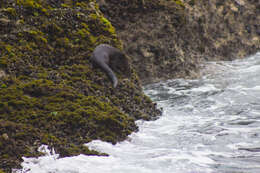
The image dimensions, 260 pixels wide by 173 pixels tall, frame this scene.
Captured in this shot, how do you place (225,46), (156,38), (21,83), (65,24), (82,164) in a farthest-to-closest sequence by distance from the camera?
1. (225,46)
2. (156,38)
3. (65,24)
4. (21,83)
5. (82,164)

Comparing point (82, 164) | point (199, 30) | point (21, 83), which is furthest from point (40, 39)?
point (199, 30)

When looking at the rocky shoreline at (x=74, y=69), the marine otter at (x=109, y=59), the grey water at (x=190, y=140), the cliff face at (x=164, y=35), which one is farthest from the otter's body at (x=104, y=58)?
the cliff face at (x=164, y=35)

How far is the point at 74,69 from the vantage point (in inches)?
234

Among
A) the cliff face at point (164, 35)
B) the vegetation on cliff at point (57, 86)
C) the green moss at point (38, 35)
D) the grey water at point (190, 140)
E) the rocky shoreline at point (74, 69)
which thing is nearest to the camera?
the grey water at point (190, 140)

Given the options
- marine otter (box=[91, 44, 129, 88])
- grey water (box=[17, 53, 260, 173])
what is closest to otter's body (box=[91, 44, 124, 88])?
marine otter (box=[91, 44, 129, 88])

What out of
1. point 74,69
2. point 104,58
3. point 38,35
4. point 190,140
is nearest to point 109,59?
point 104,58

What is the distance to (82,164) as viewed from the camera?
12.8 feet

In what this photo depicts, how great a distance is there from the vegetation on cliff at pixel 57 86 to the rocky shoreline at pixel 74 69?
0.5 inches

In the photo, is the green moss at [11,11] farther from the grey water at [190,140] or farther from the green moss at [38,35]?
the grey water at [190,140]

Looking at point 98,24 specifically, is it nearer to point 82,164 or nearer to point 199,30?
point 82,164

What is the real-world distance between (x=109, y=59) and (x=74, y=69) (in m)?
0.74

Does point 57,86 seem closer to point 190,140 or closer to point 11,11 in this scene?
point 11,11

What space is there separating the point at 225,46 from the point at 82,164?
1023cm

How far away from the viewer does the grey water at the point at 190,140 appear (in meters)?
3.85
